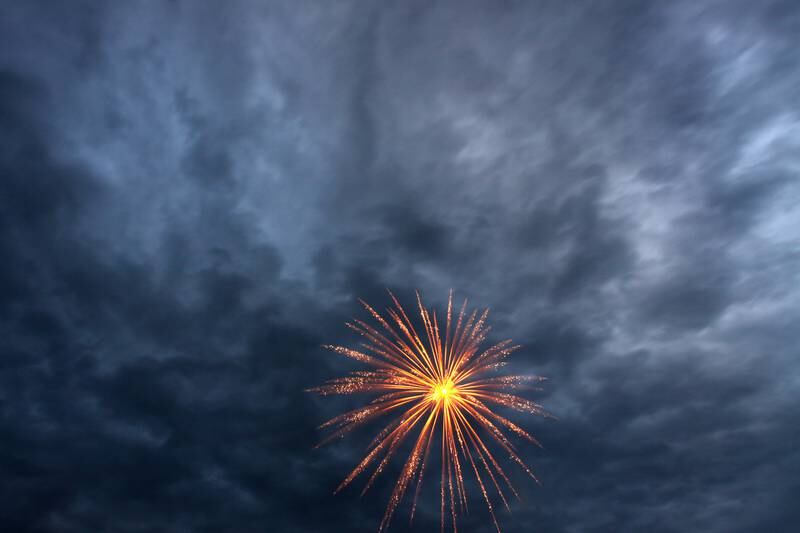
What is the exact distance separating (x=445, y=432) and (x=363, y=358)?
26.9ft

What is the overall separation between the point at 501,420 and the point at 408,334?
958 cm

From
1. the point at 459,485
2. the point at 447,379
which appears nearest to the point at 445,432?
the point at 447,379

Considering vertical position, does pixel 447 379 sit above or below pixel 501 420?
above

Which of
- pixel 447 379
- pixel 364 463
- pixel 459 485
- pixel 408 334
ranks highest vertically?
pixel 408 334

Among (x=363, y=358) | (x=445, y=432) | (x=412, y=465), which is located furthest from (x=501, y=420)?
(x=363, y=358)

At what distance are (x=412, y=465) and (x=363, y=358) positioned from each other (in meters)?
9.33

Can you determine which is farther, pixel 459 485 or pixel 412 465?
pixel 412 465

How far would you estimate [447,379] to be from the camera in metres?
53.2

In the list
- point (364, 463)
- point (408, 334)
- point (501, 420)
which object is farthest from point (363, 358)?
point (501, 420)

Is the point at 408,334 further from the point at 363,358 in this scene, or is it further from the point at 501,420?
the point at 501,420

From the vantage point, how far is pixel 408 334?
53969 mm

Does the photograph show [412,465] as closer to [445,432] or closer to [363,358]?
[445,432]

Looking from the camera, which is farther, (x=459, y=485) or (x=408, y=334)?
(x=408, y=334)

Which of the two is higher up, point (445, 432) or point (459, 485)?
point (445, 432)
